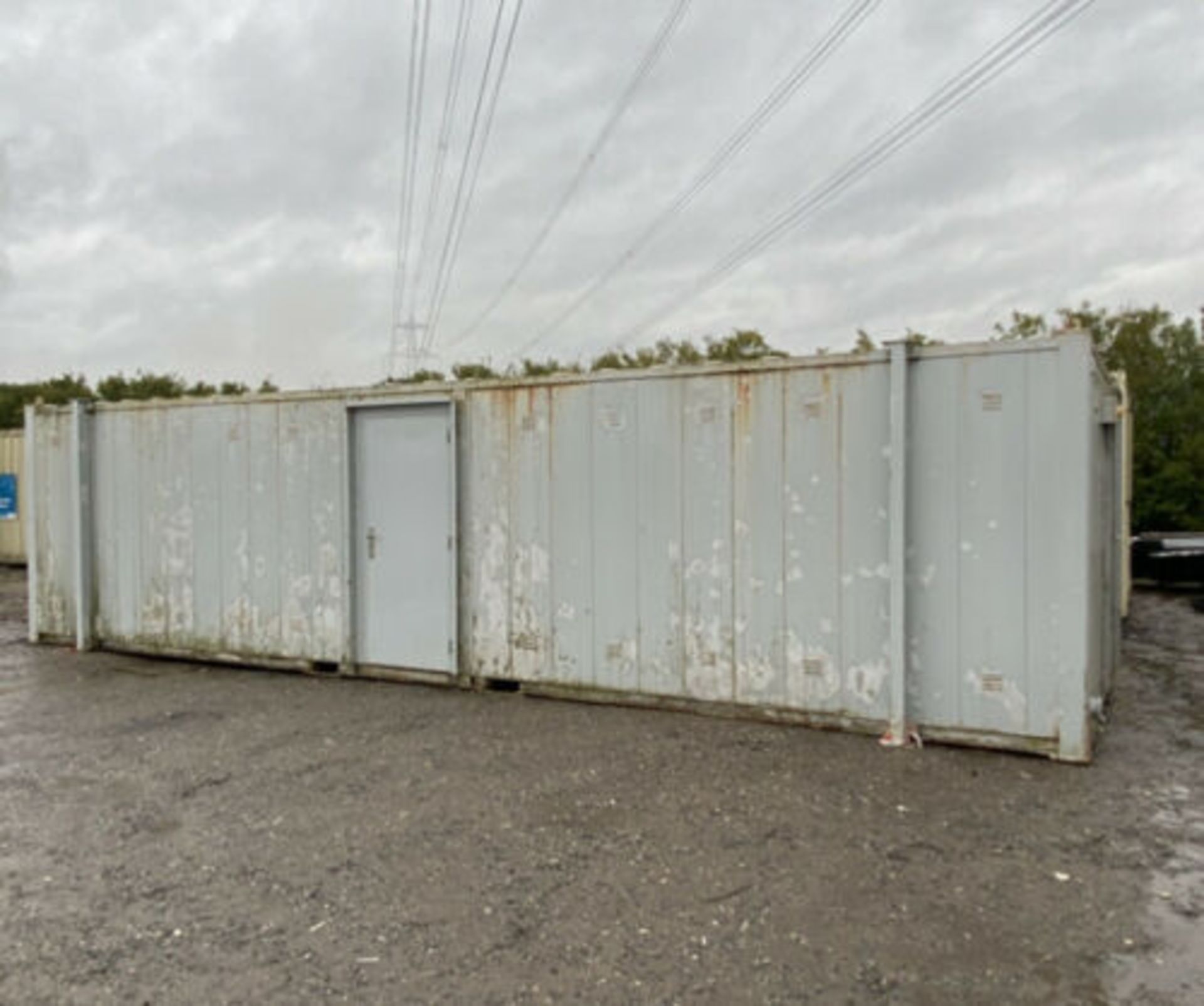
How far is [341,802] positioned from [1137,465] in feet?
48.5

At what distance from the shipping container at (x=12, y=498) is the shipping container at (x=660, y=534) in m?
8.00

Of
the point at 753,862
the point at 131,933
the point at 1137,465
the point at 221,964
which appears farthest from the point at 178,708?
the point at 1137,465

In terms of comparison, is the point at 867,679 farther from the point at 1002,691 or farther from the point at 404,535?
the point at 404,535

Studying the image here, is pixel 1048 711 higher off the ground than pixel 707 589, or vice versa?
pixel 707 589

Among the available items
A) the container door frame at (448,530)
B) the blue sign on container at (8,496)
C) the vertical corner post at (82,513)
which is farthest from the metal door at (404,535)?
the blue sign on container at (8,496)

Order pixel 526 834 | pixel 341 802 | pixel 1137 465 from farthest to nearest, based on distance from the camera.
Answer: pixel 1137 465 < pixel 341 802 < pixel 526 834

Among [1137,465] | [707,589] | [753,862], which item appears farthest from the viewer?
[1137,465]

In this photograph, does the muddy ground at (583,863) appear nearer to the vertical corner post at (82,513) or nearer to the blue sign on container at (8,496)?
the vertical corner post at (82,513)

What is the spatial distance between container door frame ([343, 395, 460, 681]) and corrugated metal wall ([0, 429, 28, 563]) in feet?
34.1

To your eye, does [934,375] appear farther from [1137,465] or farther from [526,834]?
[1137,465]

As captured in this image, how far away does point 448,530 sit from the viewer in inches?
206

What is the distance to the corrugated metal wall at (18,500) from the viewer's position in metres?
13.0

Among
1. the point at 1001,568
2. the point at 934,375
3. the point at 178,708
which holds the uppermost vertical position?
the point at 934,375

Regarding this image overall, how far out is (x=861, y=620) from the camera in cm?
412
